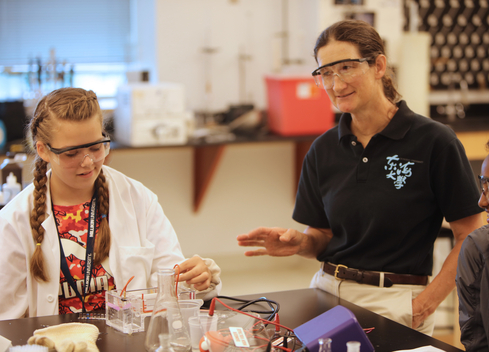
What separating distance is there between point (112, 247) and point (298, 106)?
2449mm

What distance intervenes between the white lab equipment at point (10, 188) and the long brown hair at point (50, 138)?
36cm

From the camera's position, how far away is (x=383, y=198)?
5.37 feet

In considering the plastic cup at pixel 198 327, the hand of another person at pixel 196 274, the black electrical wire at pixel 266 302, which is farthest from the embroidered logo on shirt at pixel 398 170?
the plastic cup at pixel 198 327

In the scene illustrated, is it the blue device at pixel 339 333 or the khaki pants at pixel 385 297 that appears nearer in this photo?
the blue device at pixel 339 333

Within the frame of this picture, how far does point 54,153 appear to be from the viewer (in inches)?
59.1

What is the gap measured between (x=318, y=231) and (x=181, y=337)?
2.73ft

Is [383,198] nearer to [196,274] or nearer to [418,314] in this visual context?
[418,314]

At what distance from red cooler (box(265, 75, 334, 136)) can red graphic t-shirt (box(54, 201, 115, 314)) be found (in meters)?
2.36

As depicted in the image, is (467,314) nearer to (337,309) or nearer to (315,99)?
(337,309)

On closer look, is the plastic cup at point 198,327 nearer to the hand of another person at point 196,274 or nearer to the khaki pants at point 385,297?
the hand of another person at point 196,274

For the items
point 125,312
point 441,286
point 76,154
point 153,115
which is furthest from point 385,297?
point 153,115

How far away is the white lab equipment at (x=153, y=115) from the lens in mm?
3436

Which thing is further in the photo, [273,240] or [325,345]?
[273,240]

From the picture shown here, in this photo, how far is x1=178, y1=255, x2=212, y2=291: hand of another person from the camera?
1435mm
